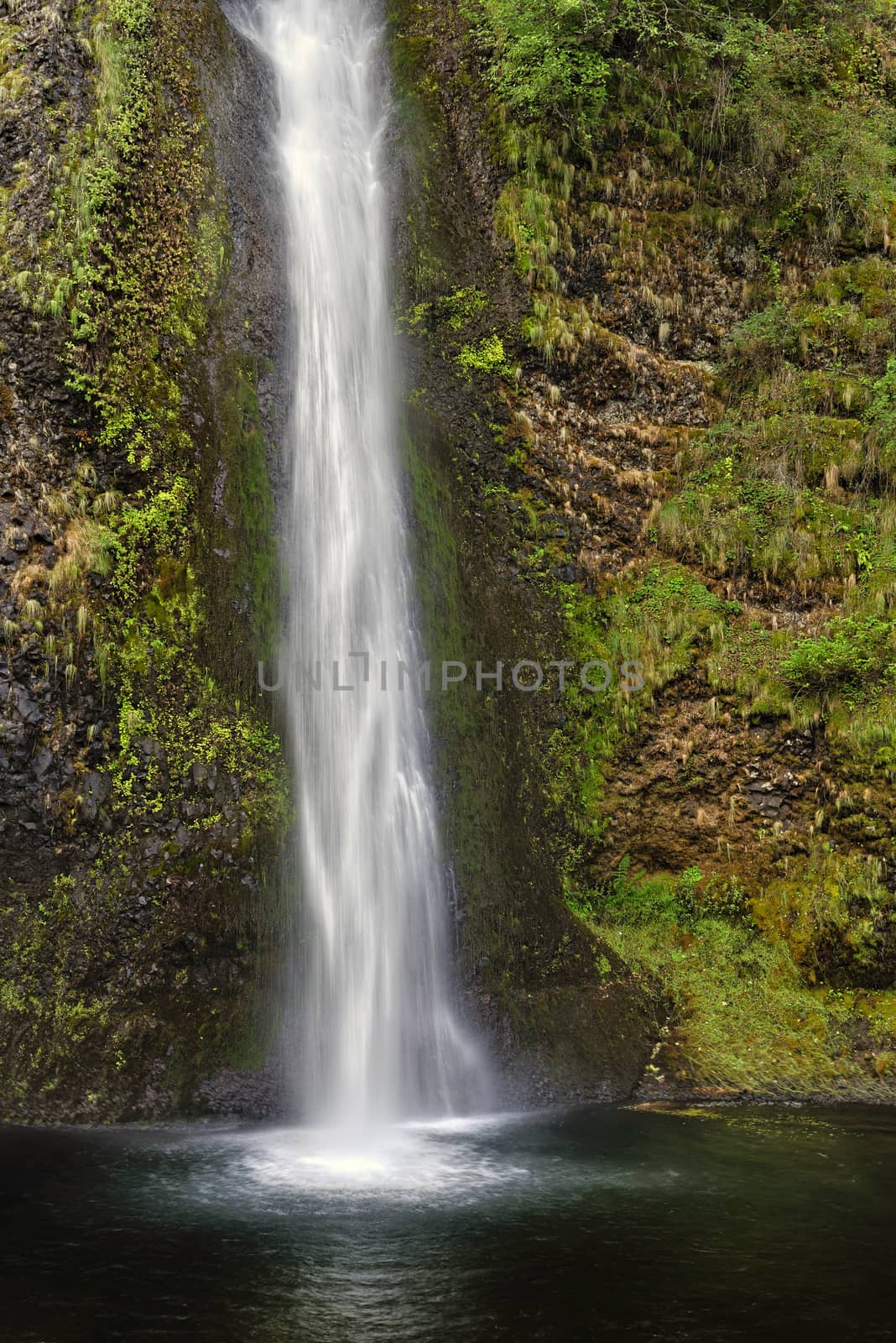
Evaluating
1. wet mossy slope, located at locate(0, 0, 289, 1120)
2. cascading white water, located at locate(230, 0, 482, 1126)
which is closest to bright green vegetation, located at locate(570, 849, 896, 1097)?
cascading white water, located at locate(230, 0, 482, 1126)

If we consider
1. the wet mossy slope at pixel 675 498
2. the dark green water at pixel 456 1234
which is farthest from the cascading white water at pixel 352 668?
the dark green water at pixel 456 1234

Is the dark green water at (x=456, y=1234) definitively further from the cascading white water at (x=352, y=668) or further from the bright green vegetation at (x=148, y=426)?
the bright green vegetation at (x=148, y=426)

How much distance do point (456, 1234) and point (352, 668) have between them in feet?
16.0

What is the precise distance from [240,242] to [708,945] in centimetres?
828

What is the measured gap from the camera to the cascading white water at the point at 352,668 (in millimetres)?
7586

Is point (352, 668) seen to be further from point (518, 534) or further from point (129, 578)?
point (518, 534)

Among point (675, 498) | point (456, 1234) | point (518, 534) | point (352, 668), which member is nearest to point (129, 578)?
point (352, 668)

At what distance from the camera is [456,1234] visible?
196 inches

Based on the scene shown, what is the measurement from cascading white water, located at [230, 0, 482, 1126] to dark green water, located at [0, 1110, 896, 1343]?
2.76ft

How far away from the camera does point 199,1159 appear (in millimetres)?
6141

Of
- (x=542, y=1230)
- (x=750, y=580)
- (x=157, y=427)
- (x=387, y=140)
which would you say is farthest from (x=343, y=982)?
(x=387, y=140)

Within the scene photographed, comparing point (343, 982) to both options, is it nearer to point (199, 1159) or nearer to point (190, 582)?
point (199, 1159)

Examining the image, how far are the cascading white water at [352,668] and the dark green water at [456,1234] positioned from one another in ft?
2.76

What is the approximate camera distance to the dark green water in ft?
13.2
